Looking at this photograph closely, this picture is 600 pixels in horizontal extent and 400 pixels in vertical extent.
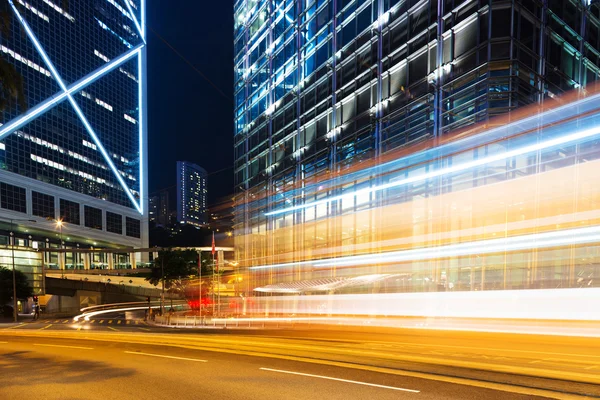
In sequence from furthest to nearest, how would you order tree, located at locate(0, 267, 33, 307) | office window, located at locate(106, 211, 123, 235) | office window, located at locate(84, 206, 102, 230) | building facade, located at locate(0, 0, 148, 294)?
office window, located at locate(106, 211, 123, 235) < office window, located at locate(84, 206, 102, 230) < building facade, located at locate(0, 0, 148, 294) < tree, located at locate(0, 267, 33, 307)

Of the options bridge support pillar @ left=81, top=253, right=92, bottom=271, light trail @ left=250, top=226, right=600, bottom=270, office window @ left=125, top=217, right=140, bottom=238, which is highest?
office window @ left=125, top=217, right=140, bottom=238

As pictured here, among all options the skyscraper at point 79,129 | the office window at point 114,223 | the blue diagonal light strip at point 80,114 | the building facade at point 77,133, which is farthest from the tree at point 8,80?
the office window at point 114,223

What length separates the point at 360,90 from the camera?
3162 centimetres

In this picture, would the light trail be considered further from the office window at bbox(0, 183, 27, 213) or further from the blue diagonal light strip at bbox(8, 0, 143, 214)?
the blue diagonal light strip at bbox(8, 0, 143, 214)

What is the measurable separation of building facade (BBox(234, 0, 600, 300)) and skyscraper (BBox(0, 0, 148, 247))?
153ft

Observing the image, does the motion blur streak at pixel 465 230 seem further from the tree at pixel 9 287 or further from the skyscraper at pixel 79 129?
the skyscraper at pixel 79 129

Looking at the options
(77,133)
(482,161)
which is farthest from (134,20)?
(482,161)

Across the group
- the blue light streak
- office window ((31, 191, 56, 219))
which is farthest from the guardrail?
office window ((31, 191, 56, 219))

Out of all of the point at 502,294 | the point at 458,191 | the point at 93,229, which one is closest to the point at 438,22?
the point at 458,191

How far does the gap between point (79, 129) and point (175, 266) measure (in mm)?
44836

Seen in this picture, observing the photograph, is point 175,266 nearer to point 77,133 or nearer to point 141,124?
point 77,133

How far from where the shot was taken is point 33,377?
9.70 metres

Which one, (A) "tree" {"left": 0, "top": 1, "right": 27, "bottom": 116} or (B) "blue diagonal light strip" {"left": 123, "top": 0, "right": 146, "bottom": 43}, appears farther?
(B) "blue diagonal light strip" {"left": 123, "top": 0, "right": 146, "bottom": 43}

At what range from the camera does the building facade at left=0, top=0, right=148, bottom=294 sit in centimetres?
7594
